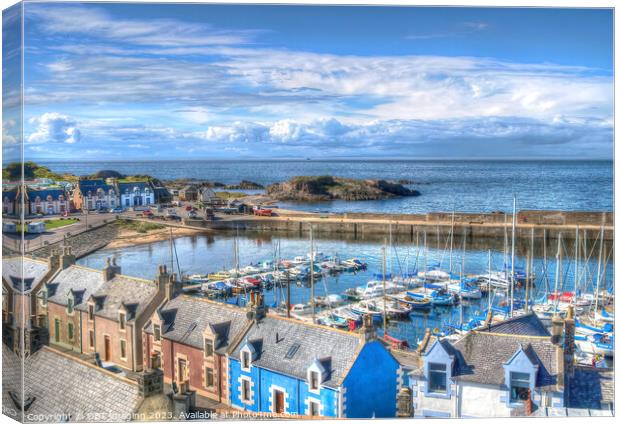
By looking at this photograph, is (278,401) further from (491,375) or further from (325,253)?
(325,253)

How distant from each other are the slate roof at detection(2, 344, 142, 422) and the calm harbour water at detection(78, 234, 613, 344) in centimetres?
168

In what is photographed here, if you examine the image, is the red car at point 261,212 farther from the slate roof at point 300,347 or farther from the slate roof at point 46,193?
the slate roof at point 46,193

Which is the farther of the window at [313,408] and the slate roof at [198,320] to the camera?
the slate roof at [198,320]

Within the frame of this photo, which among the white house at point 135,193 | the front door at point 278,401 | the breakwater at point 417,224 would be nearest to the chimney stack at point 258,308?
the front door at point 278,401

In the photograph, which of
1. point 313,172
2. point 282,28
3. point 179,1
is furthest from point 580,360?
point 179,1

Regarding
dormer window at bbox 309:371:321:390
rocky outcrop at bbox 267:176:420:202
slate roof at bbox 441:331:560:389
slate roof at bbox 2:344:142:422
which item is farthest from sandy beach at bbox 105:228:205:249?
slate roof at bbox 441:331:560:389

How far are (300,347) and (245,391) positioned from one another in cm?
104

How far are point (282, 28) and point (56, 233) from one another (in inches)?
181

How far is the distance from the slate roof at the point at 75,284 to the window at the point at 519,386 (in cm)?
626

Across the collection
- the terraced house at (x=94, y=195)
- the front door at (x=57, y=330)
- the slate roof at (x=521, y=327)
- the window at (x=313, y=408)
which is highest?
the terraced house at (x=94, y=195)

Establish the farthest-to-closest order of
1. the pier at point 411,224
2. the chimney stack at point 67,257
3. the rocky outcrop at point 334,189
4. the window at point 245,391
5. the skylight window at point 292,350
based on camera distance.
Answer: the pier at point 411,224
the rocky outcrop at point 334,189
the chimney stack at point 67,257
the window at point 245,391
the skylight window at point 292,350

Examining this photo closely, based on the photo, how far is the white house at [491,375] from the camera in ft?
32.2

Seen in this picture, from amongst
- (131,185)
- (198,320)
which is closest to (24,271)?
(131,185)

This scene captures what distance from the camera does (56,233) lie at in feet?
36.6
